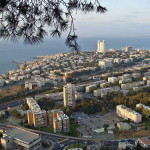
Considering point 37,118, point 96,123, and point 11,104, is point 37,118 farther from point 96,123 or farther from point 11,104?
point 11,104

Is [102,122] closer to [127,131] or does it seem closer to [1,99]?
[127,131]

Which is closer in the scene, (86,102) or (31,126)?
(31,126)

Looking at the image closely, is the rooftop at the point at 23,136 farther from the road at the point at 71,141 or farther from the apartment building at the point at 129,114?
the apartment building at the point at 129,114

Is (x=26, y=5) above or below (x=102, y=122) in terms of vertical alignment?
above

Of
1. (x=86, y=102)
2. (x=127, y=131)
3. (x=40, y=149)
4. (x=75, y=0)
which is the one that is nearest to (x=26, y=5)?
(x=75, y=0)

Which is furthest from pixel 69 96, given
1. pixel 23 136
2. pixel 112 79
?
pixel 112 79

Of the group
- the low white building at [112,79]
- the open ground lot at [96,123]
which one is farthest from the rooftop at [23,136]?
the low white building at [112,79]
